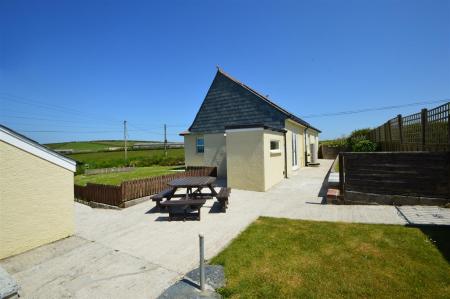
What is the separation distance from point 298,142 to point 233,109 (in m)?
6.22

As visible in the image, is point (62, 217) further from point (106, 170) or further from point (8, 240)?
point (106, 170)

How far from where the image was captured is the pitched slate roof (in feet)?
53.8

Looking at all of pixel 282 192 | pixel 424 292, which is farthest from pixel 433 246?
pixel 282 192

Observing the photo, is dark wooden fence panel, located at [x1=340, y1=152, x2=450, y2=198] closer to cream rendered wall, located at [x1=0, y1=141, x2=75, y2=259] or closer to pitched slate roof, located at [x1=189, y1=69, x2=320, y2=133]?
pitched slate roof, located at [x1=189, y1=69, x2=320, y2=133]

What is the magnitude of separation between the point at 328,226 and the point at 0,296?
6817 mm

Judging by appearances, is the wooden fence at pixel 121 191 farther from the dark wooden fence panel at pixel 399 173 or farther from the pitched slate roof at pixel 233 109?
the dark wooden fence panel at pixel 399 173

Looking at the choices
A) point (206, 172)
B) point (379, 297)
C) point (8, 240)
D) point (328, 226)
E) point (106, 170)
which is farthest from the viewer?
point (106, 170)

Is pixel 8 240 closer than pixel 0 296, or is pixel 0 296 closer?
pixel 0 296

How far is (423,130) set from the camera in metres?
8.79

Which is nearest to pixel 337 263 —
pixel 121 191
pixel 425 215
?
pixel 425 215

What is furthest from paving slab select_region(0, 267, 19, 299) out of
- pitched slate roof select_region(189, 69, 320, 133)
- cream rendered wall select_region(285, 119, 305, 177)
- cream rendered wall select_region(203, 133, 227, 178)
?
cream rendered wall select_region(285, 119, 305, 177)

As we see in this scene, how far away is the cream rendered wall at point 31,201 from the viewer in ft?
19.2

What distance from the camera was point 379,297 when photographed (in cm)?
361

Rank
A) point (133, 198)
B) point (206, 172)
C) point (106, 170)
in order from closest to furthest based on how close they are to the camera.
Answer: point (133, 198)
point (206, 172)
point (106, 170)
